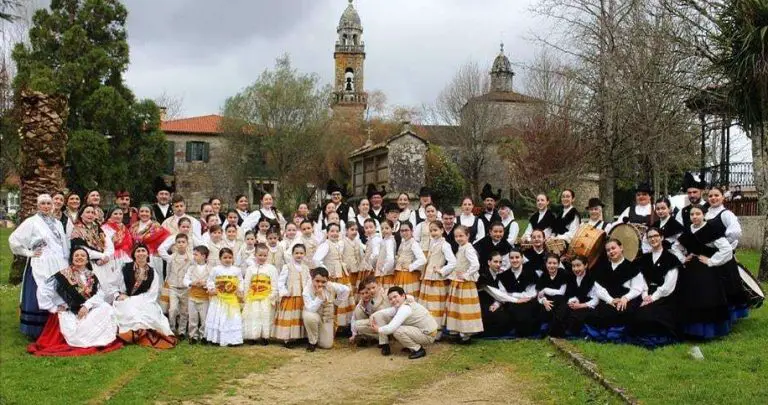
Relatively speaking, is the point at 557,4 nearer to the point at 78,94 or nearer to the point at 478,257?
the point at 478,257

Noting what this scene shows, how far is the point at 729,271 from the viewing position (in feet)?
26.9

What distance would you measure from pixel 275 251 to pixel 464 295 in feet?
8.33

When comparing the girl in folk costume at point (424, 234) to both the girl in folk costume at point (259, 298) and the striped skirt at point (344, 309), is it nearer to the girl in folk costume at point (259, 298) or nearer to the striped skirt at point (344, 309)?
the striped skirt at point (344, 309)

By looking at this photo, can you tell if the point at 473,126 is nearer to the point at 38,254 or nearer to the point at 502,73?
the point at 502,73

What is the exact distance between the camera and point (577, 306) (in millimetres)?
8586

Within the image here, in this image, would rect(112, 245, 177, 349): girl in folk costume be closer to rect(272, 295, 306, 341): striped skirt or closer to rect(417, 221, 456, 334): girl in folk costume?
rect(272, 295, 306, 341): striped skirt

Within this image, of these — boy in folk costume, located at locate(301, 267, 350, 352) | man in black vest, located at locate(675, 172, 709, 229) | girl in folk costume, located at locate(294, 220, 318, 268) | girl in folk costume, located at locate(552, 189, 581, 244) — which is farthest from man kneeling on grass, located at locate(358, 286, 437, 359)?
man in black vest, located at locate(675, 172, 709, 229)

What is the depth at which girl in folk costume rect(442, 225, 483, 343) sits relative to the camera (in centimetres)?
860

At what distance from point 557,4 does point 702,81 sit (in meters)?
3.44

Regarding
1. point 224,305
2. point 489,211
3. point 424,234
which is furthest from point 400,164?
point 224,305

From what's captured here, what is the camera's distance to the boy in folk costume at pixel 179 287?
9.07m

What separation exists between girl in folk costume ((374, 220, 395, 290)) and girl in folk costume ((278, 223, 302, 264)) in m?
1.13

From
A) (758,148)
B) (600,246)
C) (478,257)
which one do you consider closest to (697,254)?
(600,246)

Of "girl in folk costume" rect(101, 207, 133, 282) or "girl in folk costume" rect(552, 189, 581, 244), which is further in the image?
"girl in folk costume" rect(552, 189, 581, 244)
